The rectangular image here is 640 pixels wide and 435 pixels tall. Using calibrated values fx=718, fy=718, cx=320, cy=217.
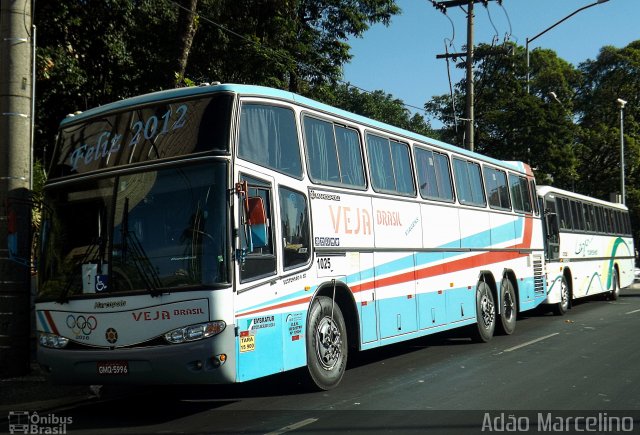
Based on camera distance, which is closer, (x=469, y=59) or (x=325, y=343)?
(x=325, y=343)

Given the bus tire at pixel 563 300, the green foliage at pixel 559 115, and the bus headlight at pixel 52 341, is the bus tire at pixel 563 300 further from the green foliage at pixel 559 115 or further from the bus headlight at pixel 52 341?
the bus headlight at pixel 52 341

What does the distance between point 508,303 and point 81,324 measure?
10224mm

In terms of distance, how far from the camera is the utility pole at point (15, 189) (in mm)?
9641

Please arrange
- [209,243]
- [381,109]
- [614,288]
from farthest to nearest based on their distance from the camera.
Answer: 1. [381,109]
2. [614,288]
3. [209,243]

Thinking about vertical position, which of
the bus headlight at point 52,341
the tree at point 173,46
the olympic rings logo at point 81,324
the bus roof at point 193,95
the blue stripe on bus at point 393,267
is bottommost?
the bus headlight at point 52,341

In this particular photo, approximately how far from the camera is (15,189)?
31.8ft

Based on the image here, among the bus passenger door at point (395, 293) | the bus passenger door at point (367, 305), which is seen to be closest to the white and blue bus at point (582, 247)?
the bus passenger door at point (395, 293)

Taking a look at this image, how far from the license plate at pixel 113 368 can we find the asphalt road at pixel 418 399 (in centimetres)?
55

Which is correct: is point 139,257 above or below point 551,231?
below

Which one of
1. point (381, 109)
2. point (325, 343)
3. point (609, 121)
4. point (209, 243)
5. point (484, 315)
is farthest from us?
point (381, 109)

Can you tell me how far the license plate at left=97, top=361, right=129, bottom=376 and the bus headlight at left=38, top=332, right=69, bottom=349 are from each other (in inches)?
23.2

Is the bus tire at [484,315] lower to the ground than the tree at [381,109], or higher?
lower

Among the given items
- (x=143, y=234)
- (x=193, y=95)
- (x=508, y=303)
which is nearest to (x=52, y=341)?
(x=143, y=234)

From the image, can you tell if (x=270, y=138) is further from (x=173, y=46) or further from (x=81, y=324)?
(x=173, y=46)
